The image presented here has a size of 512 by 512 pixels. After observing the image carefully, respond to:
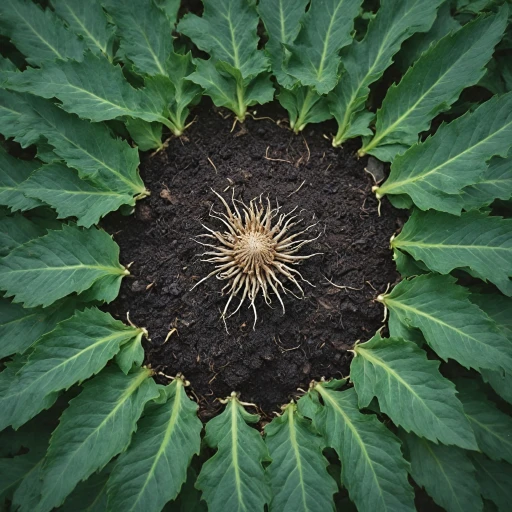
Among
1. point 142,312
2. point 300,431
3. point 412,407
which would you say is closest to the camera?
point 412,407

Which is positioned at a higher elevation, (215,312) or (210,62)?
(210,62)

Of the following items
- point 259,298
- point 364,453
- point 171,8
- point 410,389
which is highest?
point 171,8

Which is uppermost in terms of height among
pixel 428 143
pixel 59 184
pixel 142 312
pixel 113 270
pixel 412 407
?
pixel 428 143

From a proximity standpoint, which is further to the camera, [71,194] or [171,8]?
[171,8]

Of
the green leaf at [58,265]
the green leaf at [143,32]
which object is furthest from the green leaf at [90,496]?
the green leaf at [143,32]

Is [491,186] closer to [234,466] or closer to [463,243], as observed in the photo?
[463,243]

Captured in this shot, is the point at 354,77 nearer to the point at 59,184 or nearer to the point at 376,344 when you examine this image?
the point at 376,344

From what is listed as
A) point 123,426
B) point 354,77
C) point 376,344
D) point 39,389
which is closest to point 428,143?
point 354,77

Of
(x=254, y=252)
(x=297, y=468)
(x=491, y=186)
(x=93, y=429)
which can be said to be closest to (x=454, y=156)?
(x=491, y=186)
